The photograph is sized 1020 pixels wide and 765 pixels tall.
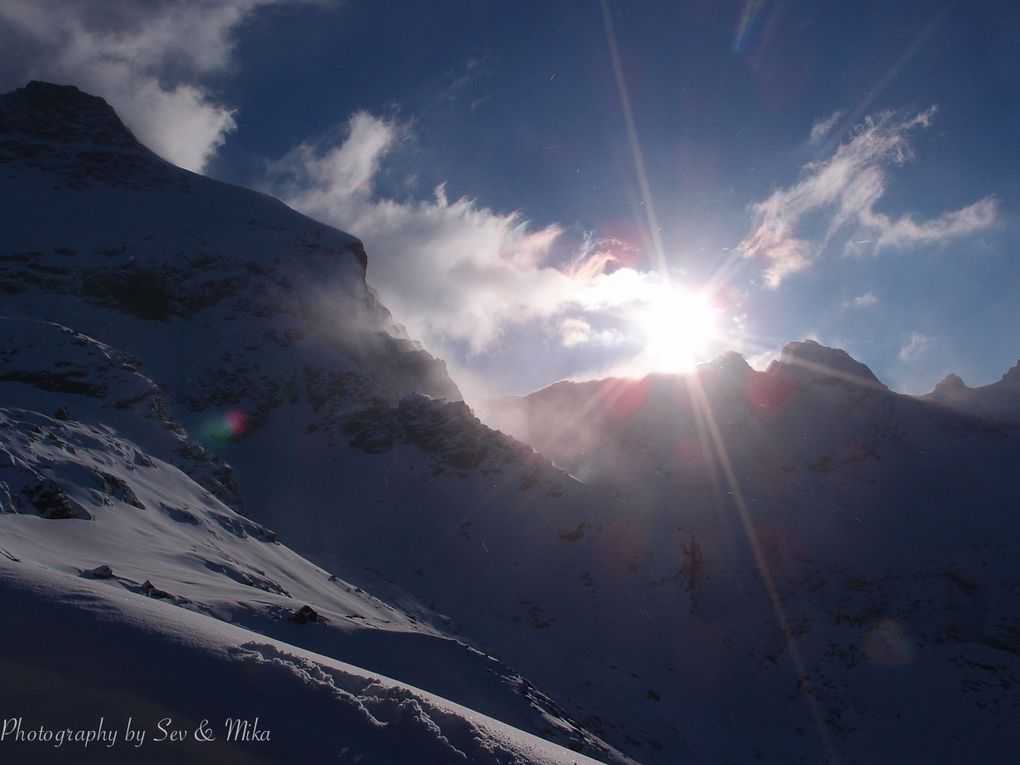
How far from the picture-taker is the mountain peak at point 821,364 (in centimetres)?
7256

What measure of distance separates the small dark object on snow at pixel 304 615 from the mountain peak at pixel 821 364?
71986mm

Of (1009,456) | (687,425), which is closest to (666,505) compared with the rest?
(687,425)

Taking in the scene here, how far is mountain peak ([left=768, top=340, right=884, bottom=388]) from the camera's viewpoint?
72.6 meters

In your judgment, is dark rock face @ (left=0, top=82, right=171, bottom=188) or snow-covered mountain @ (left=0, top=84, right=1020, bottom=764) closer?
snow-covered mountain @ (left=0, top=84, right=1020, bottom=764)

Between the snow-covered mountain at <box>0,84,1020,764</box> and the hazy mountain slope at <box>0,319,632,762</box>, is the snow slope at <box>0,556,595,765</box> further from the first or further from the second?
the hazy mountain slope at <box>0,319,632,762</box>

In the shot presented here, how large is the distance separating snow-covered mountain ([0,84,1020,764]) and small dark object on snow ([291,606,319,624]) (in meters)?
0.10

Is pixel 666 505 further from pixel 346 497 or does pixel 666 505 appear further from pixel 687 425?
pixel 346 497

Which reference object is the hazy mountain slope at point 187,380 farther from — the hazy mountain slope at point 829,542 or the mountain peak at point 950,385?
the mountain peak at point 950,385

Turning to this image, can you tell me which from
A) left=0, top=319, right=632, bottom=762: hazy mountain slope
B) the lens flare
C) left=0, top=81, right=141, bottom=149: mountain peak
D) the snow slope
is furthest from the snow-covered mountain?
left=0, top=81, right=141, bottom=149: mountain peak

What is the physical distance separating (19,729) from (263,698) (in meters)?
1.59

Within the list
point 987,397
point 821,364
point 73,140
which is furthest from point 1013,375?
point 73,140

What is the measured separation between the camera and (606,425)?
81438 mm

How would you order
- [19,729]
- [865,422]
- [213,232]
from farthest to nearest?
[213,232] → [865,422] → [19,729]

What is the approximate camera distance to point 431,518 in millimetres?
52500
